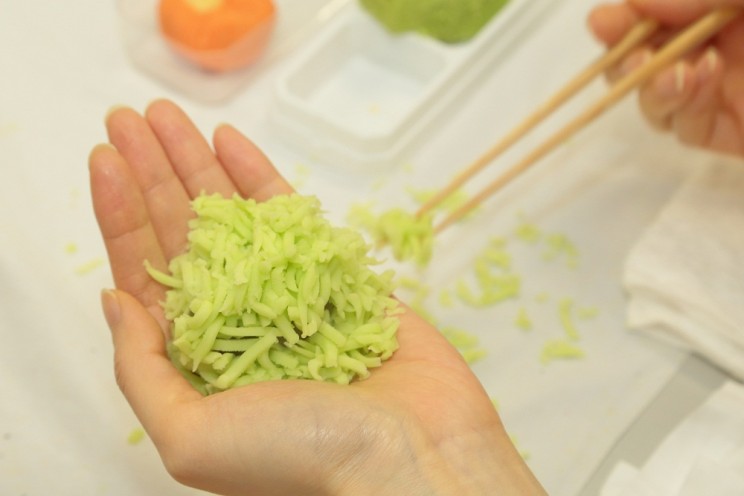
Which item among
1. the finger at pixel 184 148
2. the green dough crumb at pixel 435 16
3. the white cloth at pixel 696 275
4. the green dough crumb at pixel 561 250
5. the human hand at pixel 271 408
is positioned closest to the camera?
the human hand at pixel 271 408

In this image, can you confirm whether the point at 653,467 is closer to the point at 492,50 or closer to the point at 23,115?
the point at 492,50

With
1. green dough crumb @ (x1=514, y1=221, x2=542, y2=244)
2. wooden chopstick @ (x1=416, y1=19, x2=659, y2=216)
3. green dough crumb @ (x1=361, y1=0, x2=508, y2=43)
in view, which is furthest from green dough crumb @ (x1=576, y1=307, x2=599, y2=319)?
green dough crumb @ (x1=361, y1=0, x2=508, y2=43)

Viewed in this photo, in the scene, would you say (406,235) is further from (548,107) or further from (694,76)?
(694,76)

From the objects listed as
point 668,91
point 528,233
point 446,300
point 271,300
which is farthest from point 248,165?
point 668,91

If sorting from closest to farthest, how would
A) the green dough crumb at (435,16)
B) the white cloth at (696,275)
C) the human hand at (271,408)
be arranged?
the human hand at (271,408)
the white cloth at (696,275)
the green dough crumb at (435,16)

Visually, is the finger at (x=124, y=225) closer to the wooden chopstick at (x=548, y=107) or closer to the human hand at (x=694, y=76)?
the wooden chopstick at (x=548, y=107)

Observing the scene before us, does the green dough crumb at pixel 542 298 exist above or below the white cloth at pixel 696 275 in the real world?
above

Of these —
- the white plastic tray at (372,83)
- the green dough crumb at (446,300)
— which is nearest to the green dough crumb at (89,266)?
the white plastic tray at (372,83)

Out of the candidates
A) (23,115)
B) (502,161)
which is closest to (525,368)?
(502,161)
